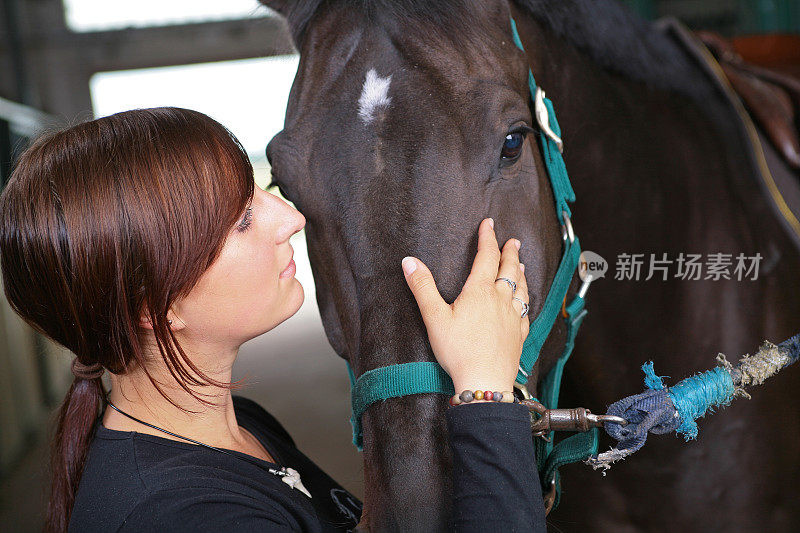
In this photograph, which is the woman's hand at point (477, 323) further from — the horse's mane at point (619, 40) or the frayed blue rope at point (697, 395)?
the horse's mane at point (619, 40)

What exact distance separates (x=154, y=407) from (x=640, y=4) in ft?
14.0

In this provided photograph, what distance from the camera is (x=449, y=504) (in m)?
0.79

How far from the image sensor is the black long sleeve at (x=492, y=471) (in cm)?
73

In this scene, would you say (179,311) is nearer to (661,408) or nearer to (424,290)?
(424,290)

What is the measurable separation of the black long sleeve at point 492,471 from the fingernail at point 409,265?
0.61ft

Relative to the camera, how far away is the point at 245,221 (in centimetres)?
90

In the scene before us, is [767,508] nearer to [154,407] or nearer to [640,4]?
[154,407]

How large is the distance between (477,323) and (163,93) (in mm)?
8648

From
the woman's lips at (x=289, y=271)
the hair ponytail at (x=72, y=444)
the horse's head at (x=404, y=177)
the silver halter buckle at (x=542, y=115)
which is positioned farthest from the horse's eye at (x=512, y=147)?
the hair ponytail at (x=72, y=444)

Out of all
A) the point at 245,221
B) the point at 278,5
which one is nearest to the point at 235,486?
the point at 245,221

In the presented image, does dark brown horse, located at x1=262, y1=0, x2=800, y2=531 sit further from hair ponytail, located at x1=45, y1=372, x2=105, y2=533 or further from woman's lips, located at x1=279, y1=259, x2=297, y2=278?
hair ponytail, located at x1=45, y1=372, x2=105, y2=533

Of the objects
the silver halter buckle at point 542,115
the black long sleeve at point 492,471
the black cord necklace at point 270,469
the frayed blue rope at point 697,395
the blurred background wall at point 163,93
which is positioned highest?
the silver halter buckle at point 542,115

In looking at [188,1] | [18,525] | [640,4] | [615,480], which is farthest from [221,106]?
[615,480]

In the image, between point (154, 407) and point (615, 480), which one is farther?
point (615, 480)
